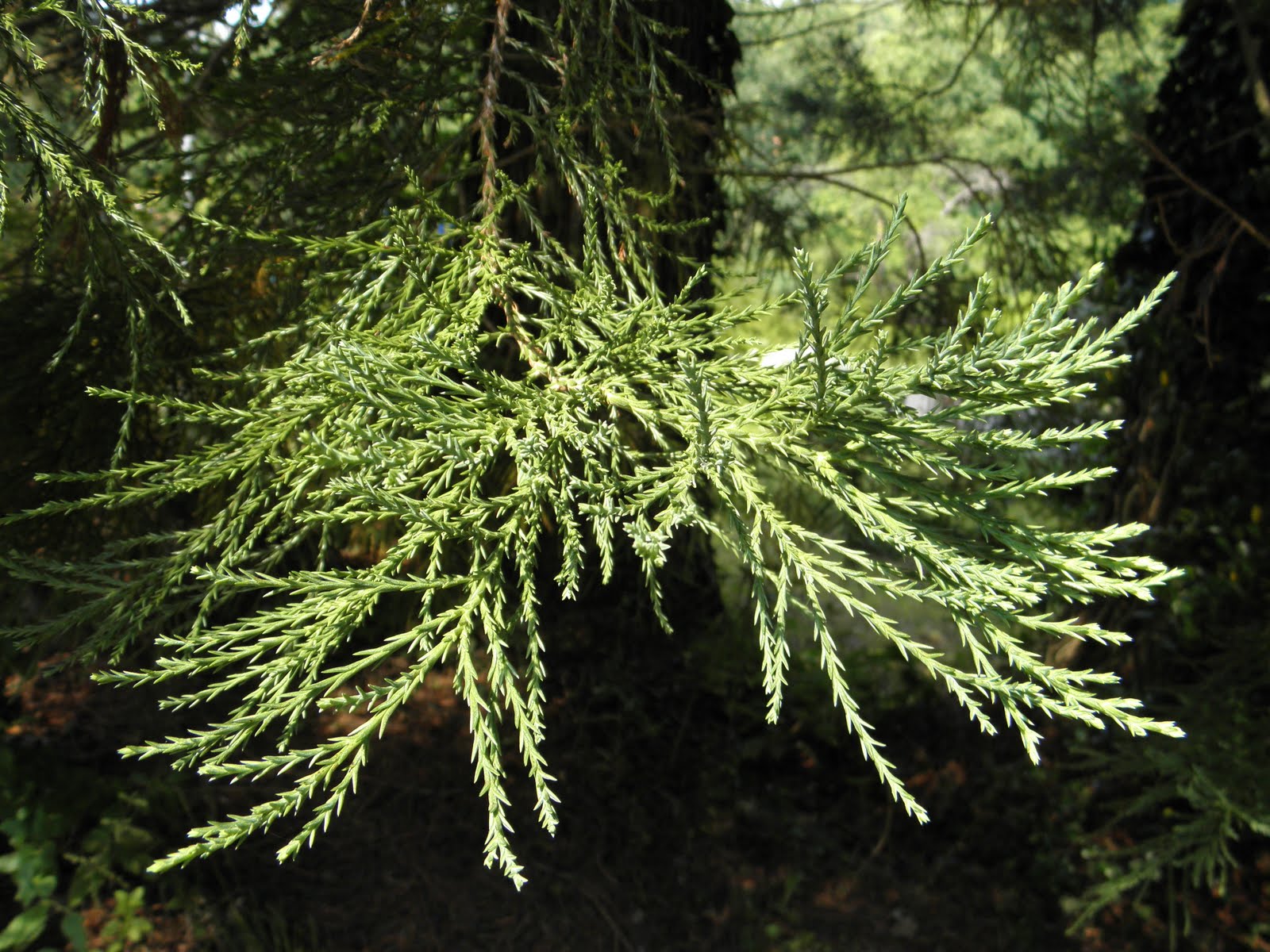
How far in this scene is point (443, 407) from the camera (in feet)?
3.95

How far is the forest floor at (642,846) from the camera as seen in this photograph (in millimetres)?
3307

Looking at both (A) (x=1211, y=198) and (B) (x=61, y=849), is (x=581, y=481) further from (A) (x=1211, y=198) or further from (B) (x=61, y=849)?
(B) (x=61, y=849)

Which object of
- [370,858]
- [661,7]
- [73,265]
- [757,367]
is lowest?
[370,858]

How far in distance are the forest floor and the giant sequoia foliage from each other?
5.72 ft

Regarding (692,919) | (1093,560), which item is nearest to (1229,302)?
(1093,560)

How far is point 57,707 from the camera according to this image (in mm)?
3916

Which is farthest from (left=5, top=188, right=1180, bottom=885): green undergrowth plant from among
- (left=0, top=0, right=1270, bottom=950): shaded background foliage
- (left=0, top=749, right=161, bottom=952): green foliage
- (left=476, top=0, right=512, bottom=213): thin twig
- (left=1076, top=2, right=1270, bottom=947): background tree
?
(left=1076, top=2, right=1270, bottom=947): background tree

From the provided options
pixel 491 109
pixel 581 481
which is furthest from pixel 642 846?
pixel 491 109

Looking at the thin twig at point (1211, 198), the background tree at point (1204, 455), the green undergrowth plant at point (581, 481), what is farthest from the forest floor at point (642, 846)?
the thin twig at point (1211, 198)

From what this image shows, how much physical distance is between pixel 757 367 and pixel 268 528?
1.29 metres

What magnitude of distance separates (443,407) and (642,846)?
3.08 metres

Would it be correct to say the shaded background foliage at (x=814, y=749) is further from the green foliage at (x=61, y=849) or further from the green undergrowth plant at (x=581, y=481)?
the green undergrowth plant at (x=581, y=481)

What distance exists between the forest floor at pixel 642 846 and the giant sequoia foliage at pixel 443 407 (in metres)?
1.74

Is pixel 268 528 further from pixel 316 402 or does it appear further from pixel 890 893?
pixel 890 893
